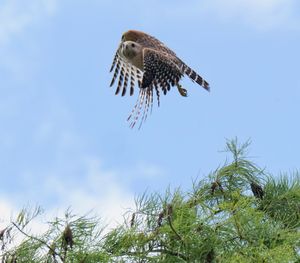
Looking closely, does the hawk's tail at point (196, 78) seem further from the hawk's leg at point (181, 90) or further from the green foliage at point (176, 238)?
the green foliage at point (176, 238)

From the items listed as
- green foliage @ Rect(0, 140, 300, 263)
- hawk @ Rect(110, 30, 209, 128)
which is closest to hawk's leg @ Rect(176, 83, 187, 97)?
hawk @ Rect(110, 30, 209, 128)

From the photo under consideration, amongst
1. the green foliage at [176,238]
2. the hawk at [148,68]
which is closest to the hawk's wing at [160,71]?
the hawk at [148,68]

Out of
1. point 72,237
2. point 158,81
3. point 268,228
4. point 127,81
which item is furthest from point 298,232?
point 127,81

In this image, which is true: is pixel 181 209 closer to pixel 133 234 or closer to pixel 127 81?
pixel 133 234

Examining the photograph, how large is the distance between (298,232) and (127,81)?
4414 millimetres

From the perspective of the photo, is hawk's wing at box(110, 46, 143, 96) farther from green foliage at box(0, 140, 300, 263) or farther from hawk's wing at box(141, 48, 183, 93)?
green foliage at box(0, 140, 300, 263)

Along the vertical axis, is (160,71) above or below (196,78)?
above

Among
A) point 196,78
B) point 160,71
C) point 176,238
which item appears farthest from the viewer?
point 160,71

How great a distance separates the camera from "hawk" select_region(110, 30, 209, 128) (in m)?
7.42

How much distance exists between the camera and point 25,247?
4.24 m

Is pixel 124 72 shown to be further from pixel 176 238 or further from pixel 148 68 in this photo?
pixel 176 238

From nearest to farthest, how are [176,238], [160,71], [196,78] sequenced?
[176,238]
[196,78]
[160,71]

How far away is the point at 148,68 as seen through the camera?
7594 millimetres

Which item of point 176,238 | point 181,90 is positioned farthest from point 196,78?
point 176,238
